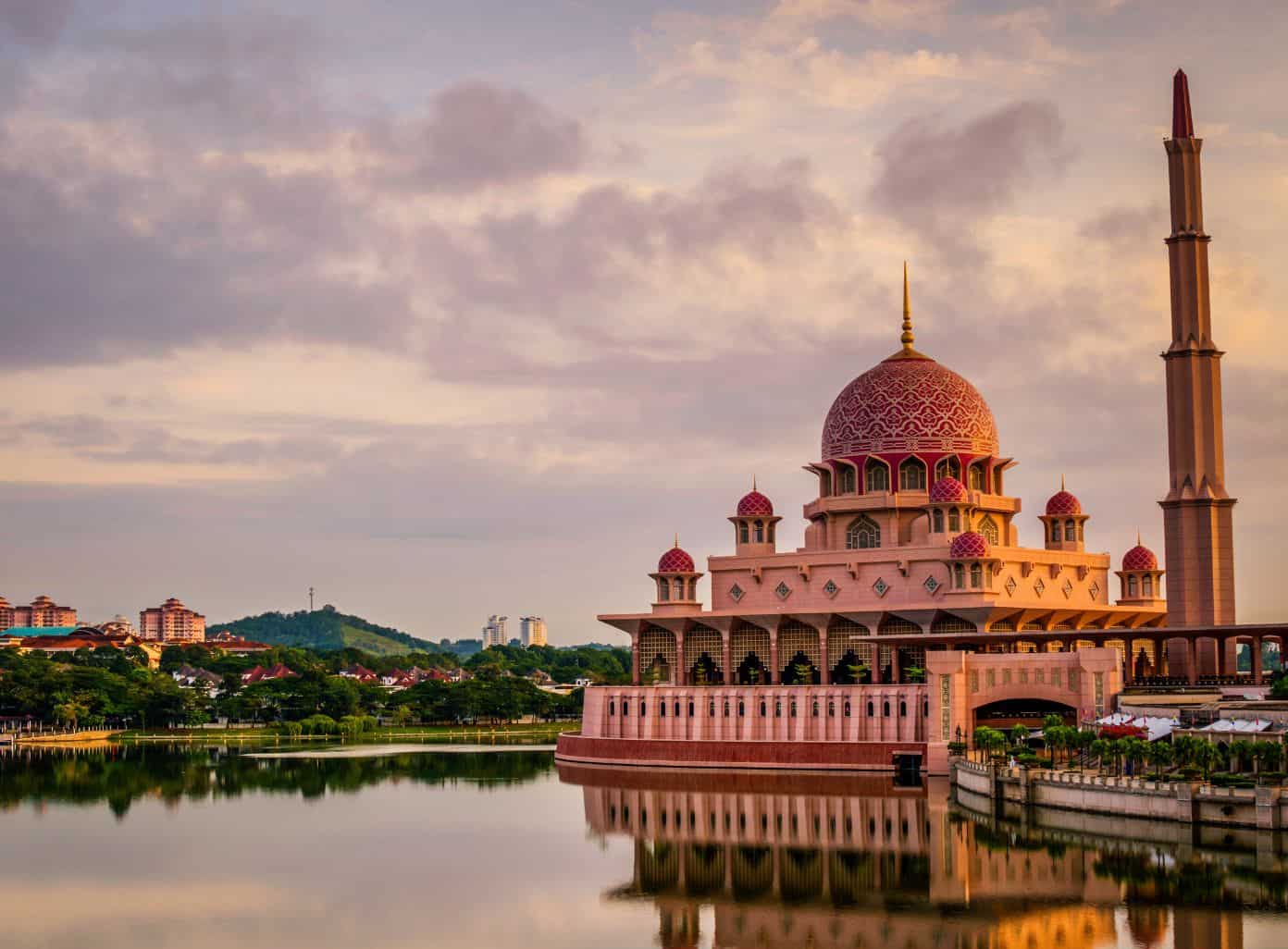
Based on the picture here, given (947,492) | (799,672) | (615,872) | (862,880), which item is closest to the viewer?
(862,880)

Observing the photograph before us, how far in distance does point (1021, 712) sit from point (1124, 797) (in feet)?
73.3

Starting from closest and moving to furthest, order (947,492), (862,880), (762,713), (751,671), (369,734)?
1. (862,880)
2. (762,713)
3. (947,492)
4. (751,671)
5. (369,734)

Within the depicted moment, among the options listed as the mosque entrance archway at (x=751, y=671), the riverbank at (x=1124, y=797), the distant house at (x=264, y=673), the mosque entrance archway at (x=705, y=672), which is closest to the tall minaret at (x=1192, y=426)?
the riverbank at (x=1124, y=797)

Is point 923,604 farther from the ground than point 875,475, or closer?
closer

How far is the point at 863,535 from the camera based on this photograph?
90.3 metres

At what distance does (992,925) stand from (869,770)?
3661cm

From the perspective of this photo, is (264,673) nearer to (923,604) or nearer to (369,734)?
(369,734)

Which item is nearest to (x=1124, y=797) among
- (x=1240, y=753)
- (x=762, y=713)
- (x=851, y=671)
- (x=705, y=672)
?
(x=1240, y=753)

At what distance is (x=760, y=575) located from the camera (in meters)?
90.4

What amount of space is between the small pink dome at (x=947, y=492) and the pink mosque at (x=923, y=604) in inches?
3.3

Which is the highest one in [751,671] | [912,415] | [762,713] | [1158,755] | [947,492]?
[912,415]

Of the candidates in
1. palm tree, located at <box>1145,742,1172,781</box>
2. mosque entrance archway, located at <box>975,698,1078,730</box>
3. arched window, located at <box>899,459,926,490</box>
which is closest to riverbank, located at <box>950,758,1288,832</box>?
palm tree, located at <box>1145,742,1172,781</box>

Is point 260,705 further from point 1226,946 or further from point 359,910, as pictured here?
point 1226,946

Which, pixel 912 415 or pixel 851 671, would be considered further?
pixel 912 415
